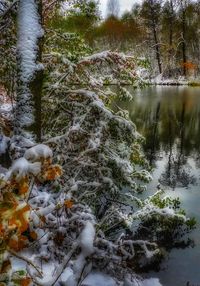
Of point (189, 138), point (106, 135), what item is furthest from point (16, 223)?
point (189, 138)

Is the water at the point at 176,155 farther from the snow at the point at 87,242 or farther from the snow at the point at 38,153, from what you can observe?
the snow at the point at 87,242

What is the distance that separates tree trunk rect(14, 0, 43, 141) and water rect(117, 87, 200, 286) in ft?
10.0

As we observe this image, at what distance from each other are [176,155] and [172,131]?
434 centimetres

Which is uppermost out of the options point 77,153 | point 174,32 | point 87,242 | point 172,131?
point 174,32

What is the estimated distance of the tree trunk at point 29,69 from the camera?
5.50 metres

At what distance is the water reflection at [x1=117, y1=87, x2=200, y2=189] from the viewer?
1183cm

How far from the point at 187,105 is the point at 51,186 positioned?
19997 millimetres

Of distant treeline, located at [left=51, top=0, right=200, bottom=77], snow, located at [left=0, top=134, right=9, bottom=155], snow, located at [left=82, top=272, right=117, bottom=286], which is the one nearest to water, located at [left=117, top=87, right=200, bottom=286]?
snow, located at [left=82, top=272, right=117, bottom=286]

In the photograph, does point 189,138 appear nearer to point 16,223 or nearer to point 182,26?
point 16,223

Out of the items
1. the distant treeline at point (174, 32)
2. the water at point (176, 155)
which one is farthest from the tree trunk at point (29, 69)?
the distant treeline at point (174, 32)

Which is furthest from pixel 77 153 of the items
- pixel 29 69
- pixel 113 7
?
pixel 113 7

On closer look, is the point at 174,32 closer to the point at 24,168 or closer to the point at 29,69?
the point at 29,69

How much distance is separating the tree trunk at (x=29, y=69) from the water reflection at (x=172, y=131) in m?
5.78

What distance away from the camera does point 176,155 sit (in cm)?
1362
